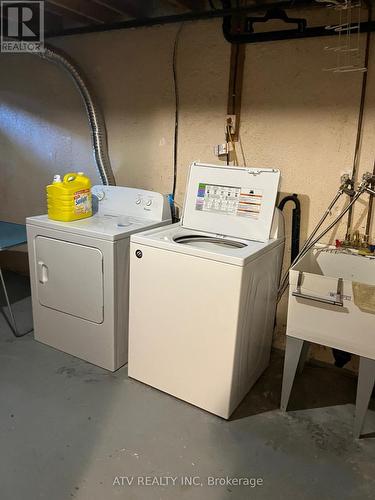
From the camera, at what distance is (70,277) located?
88.4 inches

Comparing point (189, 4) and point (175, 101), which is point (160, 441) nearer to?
point (175, 101)

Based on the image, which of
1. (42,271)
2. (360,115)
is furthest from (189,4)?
(42,271)

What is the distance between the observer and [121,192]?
2553 millimetres

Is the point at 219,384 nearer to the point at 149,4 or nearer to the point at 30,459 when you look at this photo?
the point at 30,459

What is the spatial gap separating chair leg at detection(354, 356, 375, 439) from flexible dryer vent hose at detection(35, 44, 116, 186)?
2037mm

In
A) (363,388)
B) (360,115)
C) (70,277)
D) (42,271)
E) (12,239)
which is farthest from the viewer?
(12,239)

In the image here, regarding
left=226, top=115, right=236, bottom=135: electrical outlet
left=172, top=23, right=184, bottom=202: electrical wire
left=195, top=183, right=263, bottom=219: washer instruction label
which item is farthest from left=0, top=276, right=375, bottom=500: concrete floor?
left=226, top=115, right=236, bottom=135: electrical outlet

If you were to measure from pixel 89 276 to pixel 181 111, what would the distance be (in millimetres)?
1276

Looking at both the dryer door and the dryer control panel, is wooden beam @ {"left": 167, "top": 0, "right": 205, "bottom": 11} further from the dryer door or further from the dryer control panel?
the dryer door

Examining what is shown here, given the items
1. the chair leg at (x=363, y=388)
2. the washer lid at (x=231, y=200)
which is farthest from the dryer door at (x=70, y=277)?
the chair leg at (x=363, y=388)

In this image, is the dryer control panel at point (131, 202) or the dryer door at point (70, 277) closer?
the dryer door at point (70, 277)

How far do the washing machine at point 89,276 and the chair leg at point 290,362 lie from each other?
95 centimetres

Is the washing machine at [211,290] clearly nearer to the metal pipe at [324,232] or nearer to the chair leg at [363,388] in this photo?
the metal pipe at [324,232]

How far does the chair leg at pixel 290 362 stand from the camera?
1849 mm
